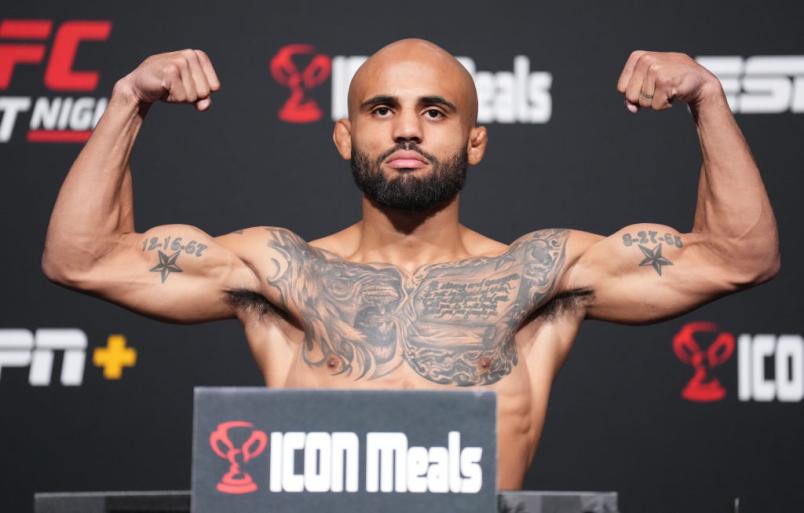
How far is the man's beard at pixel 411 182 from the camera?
240 centimetres

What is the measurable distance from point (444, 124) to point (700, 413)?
117cm

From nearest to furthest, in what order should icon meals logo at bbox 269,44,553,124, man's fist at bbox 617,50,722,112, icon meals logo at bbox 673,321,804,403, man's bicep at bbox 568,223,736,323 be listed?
man's fist at bbox 617,50,722,112 → man's bicep at bbox 568,223,736,323 → icon meals logo at bbox 673,321,804,403 → icon meals logo at bbox 269,44,553,124

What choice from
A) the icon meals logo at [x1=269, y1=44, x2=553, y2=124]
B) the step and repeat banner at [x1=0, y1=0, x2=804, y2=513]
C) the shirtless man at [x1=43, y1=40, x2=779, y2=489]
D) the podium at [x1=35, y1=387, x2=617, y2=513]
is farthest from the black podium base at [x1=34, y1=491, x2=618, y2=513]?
the icon meals logo at [x1=269, y1=44, x2=553, y2=124]

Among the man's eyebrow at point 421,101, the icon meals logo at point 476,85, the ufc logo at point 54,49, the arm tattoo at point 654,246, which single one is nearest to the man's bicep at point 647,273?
the arm tattoo at point 654,246

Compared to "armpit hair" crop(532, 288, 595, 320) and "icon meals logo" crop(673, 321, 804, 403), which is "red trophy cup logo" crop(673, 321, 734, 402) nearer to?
"icon meals logo" crop(673, 321, 804, 403)

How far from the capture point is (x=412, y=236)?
2.52 metres

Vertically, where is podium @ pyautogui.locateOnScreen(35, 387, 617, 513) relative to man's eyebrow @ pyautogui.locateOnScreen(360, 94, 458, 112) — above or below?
below

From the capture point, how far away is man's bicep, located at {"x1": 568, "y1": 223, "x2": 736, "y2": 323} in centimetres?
233

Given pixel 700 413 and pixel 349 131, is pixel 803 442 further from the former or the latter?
pixel 349 131

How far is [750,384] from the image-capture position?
3.14 m

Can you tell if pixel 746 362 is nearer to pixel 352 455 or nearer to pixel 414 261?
pixel 414 261

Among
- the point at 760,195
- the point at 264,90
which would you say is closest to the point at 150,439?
the point at 264,90

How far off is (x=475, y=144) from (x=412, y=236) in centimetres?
22

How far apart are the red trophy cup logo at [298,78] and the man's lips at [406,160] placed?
3.09 ft
